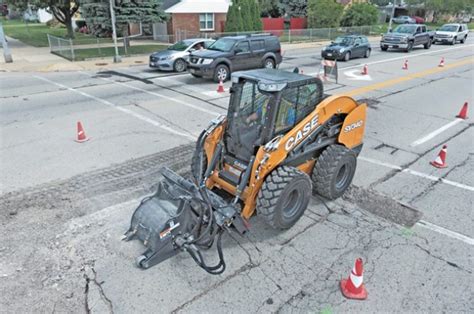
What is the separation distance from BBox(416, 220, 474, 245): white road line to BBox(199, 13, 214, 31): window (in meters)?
27.5

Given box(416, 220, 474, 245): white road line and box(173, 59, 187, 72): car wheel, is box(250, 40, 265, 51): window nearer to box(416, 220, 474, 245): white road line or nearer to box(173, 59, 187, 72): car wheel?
box(173, 59, 187, 72): car wheel

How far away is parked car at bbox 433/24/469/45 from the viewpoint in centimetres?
3162

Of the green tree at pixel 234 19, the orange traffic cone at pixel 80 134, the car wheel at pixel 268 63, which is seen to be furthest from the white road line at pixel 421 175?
the green tree at pixel 234 19

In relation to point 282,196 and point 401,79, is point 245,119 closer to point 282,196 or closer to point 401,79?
point 282,196

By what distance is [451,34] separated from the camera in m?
31.6

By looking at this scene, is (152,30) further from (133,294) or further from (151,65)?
(133,294)

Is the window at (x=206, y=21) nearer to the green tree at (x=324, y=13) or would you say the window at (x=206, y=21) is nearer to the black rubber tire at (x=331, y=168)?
the green tree at (x=324, y=13)

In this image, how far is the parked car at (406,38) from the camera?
82.6ft

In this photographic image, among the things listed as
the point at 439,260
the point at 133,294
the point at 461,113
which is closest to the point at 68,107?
the point at 133,294

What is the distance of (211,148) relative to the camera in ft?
17.4

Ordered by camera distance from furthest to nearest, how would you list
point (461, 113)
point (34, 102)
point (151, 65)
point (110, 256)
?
point (151, 65), point (34, 102), point (461, 113), point (110, 256)

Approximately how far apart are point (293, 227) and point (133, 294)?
243 centimetres

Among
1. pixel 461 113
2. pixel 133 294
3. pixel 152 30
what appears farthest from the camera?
pixel 152 30

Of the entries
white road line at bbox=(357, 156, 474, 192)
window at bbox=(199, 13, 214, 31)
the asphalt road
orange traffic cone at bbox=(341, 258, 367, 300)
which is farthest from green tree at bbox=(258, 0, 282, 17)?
orange traffic cone at bbox=(341, 258, 367, 300)
